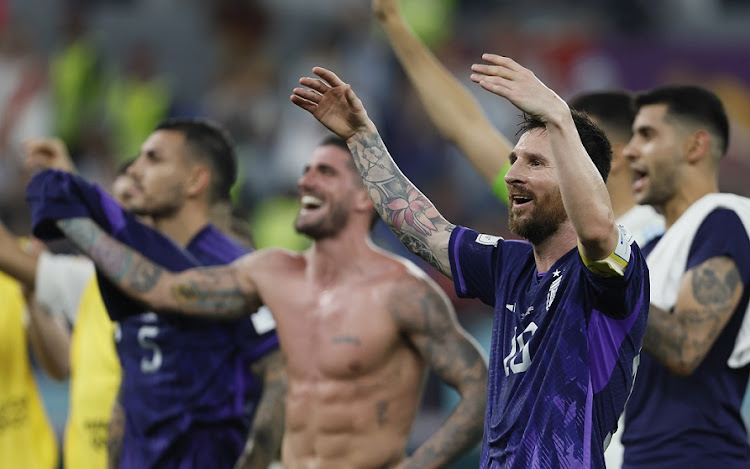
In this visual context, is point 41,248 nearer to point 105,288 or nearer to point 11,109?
point 105,288

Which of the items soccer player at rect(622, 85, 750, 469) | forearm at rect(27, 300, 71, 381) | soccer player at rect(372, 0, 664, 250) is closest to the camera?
soccer player at rect(622, 85, 750, 469)

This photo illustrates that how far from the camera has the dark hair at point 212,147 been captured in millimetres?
6496

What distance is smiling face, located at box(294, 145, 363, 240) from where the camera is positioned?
19.0 ft

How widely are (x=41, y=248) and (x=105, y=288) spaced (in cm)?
162

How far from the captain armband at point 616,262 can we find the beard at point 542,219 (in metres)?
0.33

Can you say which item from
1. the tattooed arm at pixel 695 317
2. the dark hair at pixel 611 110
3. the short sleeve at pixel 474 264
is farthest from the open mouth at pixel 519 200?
the dark hair at pixel 611 110

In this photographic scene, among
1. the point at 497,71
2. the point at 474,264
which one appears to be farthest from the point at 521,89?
the point at 474,264

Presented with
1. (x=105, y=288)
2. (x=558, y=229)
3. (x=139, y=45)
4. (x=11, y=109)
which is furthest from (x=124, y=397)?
(x=139, y=45)

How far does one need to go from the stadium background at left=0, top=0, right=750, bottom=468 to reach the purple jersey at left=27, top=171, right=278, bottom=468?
640cm

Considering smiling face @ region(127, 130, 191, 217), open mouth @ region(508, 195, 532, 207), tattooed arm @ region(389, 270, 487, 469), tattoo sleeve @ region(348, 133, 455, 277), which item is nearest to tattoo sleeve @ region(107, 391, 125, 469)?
smiling face @ region(127, 130, 191, 217)

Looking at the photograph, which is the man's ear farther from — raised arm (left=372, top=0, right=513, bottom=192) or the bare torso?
raised arm (left=372, top=0, right=513, bottom=192)

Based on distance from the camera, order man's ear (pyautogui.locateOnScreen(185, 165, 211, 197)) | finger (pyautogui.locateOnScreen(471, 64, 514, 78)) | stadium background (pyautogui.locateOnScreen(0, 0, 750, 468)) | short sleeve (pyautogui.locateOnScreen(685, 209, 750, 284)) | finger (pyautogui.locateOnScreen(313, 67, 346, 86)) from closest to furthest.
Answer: finger (pyautogui.locateOnScreen(471, 64, 514, 78)), finger (pyautogui.locateOnScreen(313, 67, 346, 86)), short sleeve (pyautogui.locateOnScreen(685, 209, 750, 284)), man's ear (pyautogui.locateOnScreen(185, 165, 211, 197)), stadium background (pyautogui.locateOnScreen(0, 0, 750, 468))

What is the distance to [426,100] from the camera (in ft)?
19.8

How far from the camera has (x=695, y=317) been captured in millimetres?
4688
